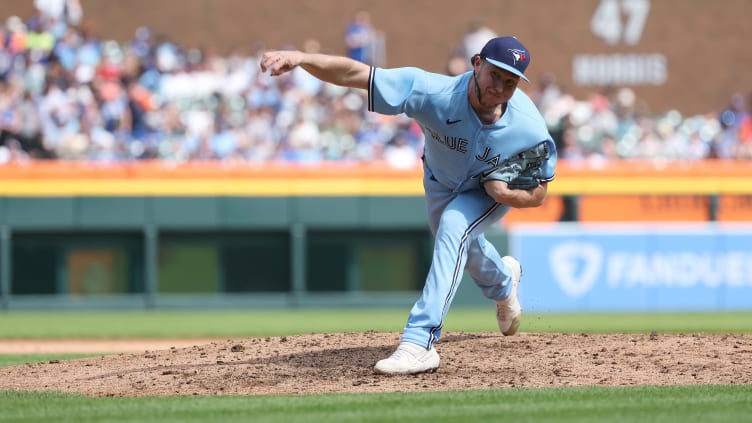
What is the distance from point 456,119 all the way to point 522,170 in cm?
50

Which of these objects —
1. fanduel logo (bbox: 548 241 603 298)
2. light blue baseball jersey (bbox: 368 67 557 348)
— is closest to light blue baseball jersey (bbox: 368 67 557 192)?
light blue baseball jersey (bbox: 368 67 557 348)

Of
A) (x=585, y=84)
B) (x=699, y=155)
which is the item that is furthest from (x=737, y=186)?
(x=585, y=84)

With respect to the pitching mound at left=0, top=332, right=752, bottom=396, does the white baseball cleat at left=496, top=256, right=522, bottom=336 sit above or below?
above

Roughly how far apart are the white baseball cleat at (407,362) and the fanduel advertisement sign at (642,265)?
31.9 ft

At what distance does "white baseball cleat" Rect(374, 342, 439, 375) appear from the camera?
610cm

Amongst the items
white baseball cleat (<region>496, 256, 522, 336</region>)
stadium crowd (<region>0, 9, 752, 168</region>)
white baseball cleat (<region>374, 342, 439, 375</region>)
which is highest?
stadium crowd (<region>0, 9, 752, 168</region>)

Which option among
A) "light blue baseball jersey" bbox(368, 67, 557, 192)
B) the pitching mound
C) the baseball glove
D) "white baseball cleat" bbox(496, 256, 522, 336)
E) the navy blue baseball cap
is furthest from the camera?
"white baseball cleat" bbox(496, 256, 522, 336)

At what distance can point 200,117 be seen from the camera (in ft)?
52.2

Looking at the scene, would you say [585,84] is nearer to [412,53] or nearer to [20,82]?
[412,53]

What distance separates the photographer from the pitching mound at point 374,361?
6111 mm

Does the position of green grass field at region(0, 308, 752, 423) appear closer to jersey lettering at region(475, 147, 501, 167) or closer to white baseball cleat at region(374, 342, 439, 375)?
white baseball cleat at region(374, 342, 439, 375)

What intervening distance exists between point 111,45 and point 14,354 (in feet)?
29.1

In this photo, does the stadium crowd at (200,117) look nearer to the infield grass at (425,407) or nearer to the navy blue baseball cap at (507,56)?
the navy blue baseball cap at (507,56)

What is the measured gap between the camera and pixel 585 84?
72.5 ft
